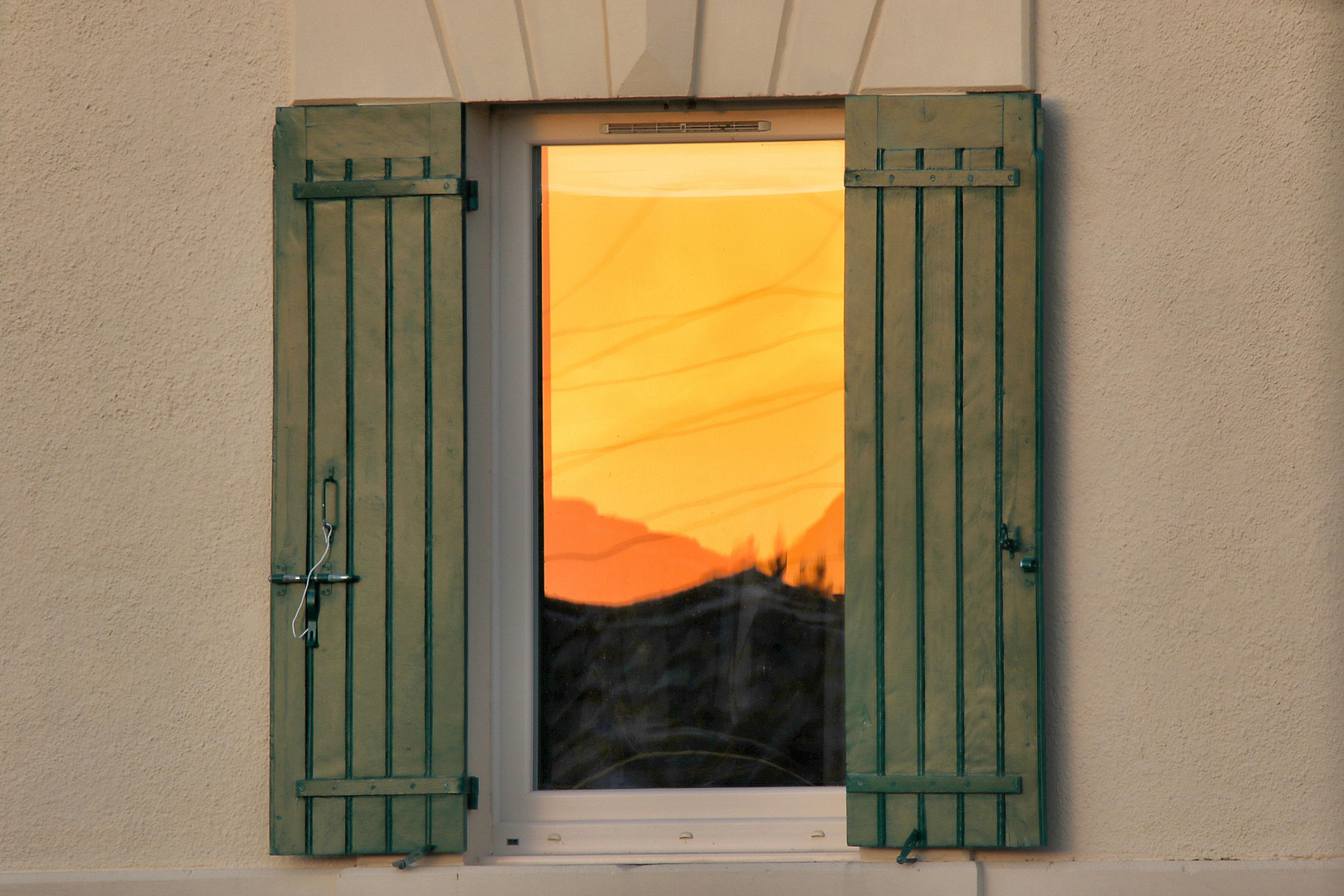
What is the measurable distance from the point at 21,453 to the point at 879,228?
254 centimetres

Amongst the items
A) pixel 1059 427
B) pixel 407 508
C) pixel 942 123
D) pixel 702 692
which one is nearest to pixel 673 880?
pixel 702 692

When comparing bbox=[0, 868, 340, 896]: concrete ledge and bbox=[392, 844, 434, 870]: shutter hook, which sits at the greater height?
bbox=[392, 844, 434, 870]: shutter hook

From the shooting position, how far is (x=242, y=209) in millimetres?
3445

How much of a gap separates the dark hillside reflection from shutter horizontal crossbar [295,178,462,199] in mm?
1294

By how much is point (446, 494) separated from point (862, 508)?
1154 mm

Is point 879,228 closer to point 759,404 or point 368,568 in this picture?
point 759,404

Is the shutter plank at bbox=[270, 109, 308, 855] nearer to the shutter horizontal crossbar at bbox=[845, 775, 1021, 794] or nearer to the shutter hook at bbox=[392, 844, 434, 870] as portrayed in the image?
the shutter hook at bbox=[392, 844, 434, 870]

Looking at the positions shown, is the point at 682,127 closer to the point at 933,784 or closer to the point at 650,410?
the point at 650,410

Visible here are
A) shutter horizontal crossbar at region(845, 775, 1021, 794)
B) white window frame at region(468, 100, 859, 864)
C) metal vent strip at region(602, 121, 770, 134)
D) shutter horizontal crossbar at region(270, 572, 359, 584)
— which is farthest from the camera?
metal vent strip at region(602, 121, 770, 134)

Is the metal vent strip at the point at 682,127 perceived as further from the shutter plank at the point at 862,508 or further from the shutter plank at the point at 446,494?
the shutter plank at the point at 446,494

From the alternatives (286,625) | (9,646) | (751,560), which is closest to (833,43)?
(751,560)

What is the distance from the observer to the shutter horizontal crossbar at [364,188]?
334 cm

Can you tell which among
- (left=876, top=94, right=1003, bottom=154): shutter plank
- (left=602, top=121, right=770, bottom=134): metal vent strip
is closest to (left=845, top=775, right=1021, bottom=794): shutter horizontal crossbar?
(left=876, top=94, right=1003, bottom=154): shutter plank

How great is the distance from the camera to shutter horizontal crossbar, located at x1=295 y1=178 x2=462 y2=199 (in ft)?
11.0
